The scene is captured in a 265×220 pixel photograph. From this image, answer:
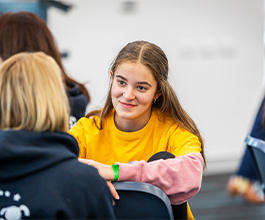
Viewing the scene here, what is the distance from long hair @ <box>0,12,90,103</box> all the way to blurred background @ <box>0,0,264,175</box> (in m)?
1.64

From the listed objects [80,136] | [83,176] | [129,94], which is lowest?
[80,136]

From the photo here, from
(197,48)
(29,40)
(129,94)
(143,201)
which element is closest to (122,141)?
(129,94)

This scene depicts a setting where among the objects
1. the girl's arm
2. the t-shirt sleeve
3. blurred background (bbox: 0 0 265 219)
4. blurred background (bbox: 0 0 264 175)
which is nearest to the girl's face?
the t-shirt sleeve

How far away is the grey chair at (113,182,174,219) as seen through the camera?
1.00 meters

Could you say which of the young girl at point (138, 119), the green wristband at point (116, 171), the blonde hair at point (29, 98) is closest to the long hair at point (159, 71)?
the young girl at point (138, 119)

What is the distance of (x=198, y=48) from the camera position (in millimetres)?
4367

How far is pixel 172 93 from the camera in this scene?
5.06 ft

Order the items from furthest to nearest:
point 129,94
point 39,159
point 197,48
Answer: point 197,48, point 129,94, point 39,159

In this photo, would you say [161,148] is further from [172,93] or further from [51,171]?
[51,171]

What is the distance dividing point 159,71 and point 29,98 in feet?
2.19

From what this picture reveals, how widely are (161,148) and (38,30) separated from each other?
1.05 metres

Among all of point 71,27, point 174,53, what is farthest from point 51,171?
point 174,53

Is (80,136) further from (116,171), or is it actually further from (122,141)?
(116,171)

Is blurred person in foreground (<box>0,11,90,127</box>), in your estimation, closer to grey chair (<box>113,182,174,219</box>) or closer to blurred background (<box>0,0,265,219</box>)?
grey chair (<box>113,182,174,219</box>)
